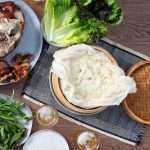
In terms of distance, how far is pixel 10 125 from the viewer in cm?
165

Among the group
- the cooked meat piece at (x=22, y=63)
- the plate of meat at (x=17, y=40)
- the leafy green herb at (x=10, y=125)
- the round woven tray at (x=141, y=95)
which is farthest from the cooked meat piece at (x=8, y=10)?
the round woven tray at (x=141, y=95)

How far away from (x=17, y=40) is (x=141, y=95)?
392 mm

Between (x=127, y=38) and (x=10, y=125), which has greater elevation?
(x=127, y=38)

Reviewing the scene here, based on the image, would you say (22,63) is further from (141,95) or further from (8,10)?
(141,95)

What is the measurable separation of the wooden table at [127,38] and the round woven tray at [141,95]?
0.18 feet

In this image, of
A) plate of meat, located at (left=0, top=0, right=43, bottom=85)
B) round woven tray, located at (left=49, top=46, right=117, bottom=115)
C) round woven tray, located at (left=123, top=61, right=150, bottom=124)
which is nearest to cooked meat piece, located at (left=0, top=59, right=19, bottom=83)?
plate of meat, located at (left=0, top=0, right=43, bottom=85)

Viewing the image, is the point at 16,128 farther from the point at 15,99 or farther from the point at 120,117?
the point at 120,117

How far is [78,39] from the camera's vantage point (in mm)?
1620

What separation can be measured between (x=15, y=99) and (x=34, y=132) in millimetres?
108

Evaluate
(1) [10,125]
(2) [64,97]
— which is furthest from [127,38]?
(1) [10,125]

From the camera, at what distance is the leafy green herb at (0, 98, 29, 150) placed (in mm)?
1633

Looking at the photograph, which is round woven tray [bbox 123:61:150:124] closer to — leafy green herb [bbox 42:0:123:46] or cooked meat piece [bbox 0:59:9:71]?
leafy green herb [bbox 42:0:123:46]

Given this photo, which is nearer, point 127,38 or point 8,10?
point 8,10

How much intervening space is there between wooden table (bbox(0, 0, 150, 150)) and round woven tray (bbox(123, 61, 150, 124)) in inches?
2.2
